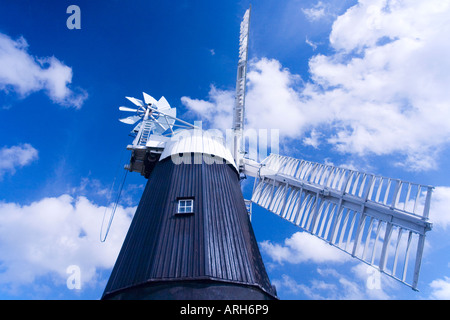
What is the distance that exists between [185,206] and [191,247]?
1.95 metres

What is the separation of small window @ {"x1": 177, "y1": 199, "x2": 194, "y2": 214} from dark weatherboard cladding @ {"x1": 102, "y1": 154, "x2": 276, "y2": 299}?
0.08 metres

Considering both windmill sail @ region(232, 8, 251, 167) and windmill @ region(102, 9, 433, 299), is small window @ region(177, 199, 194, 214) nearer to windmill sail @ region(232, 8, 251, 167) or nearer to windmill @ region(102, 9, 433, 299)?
windmill @ region(102, 9, 433, 299)

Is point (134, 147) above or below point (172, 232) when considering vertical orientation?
above

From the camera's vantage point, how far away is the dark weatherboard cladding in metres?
7.22

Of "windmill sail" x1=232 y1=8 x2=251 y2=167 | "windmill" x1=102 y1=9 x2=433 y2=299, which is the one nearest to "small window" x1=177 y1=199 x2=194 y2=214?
"windmill" x1=102 y1=9 x2=433 y2=299

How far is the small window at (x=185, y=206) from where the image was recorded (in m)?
9.50

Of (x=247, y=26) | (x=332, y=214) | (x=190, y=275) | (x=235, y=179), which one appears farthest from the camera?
(x=247, y=26)

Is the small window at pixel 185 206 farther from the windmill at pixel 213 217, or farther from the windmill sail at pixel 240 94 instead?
the windmill sail at pixel 240 94

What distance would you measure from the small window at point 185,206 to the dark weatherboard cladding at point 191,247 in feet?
0.27

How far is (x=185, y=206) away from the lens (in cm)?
973

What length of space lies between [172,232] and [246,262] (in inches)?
104
